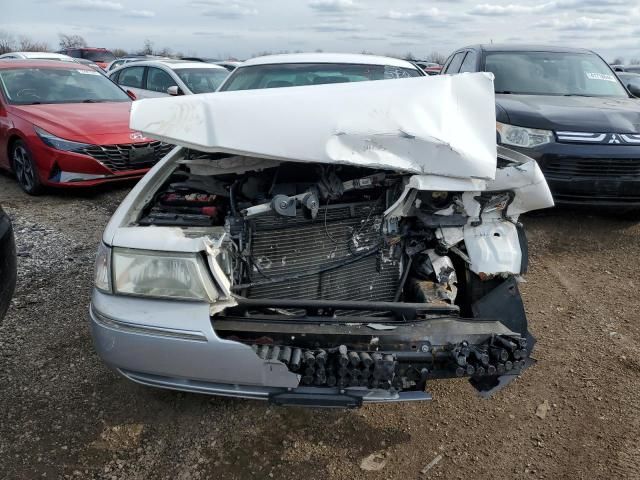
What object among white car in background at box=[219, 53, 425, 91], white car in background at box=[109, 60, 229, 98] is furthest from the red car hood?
white car in background at box=[109, 60, 229, 98]

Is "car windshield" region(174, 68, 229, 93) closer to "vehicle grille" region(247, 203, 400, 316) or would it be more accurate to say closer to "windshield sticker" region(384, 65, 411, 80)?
"windshield sticker" region(384, 65, 411, 80)

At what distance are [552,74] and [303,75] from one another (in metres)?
3.25

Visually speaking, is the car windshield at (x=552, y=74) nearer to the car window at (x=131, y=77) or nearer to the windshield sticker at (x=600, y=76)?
the windshield sticker at (x=600, y=76)

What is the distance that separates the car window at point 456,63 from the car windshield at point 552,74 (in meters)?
0.87

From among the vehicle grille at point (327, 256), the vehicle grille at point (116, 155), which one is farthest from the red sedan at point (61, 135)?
the vehicle grille at point (327, 256)

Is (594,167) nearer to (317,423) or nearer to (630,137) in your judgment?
(630,137)

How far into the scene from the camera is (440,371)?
2043 millimetres

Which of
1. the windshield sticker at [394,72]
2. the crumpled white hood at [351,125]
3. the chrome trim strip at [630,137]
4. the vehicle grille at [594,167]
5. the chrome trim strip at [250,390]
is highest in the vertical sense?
the windshield sticker at [394,72]

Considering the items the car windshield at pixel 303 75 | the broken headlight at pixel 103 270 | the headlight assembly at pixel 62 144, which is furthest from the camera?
the headlight assembly at pixel 62 144

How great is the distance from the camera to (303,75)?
13.4 ft

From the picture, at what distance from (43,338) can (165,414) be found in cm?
113

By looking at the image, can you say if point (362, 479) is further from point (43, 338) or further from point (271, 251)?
point (43, 338)

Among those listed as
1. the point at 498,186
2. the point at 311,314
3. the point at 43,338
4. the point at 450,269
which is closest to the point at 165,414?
the point at 311,314

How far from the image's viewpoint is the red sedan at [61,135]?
548 cm
